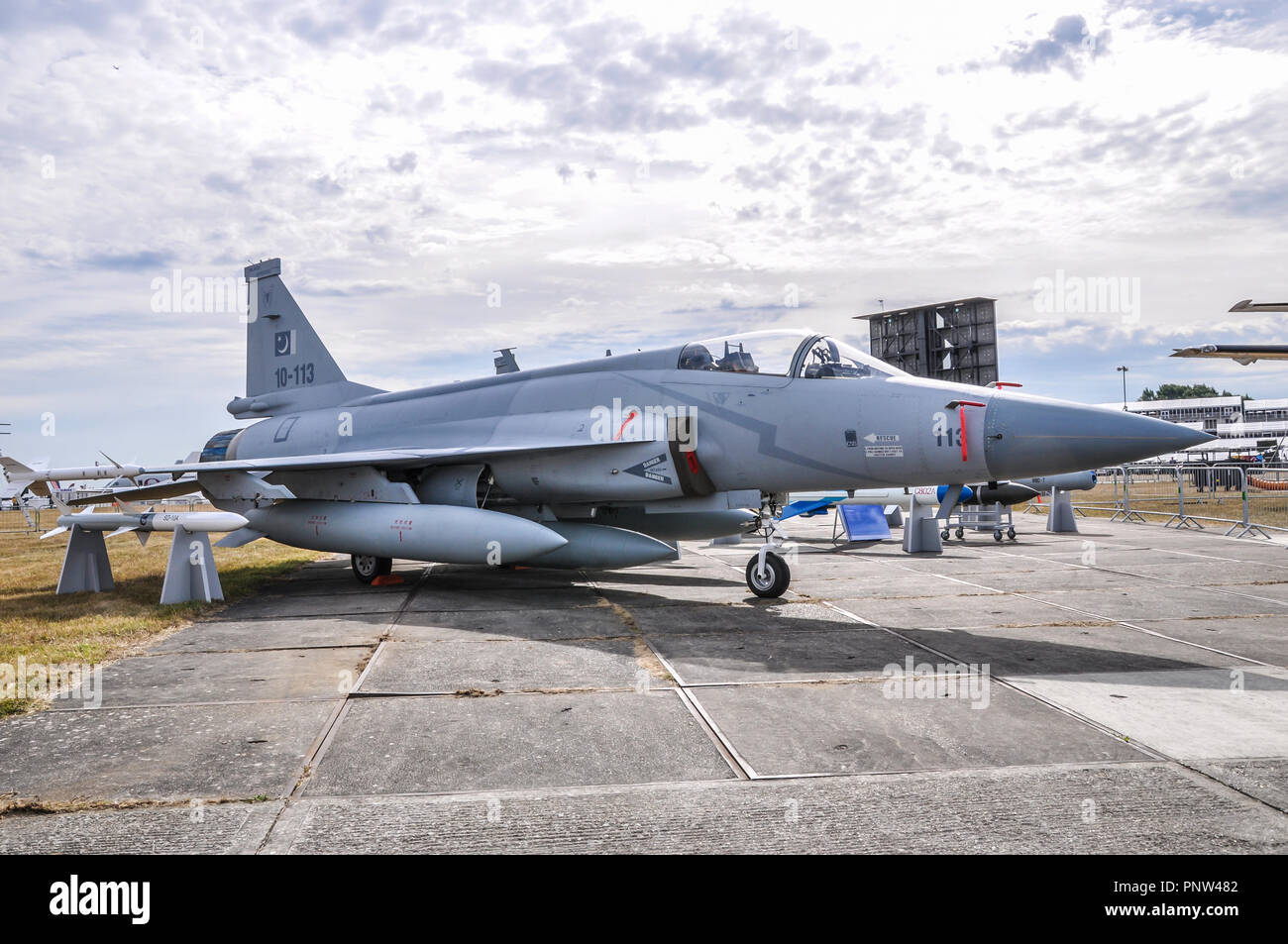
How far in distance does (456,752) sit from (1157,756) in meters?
3.50

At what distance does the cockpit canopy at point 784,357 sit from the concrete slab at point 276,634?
4.55 m

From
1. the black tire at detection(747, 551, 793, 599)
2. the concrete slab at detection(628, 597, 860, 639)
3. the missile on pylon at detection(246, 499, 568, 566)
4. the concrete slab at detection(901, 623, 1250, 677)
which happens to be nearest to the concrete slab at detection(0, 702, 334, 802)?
the concrete slab at detection(628, 597, 860, 639)

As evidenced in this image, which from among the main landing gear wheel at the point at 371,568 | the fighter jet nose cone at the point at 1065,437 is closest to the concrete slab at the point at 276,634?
the main landing gear wheel at the point at 371,568

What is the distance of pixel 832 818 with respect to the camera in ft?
11.6

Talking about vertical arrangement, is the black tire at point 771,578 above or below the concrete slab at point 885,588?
above

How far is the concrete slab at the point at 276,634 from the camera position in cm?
A: 756

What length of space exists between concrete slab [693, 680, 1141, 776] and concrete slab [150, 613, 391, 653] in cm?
384

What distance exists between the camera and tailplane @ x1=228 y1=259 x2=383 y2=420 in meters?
15.5

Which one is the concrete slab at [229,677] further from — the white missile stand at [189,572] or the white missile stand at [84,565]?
the white missile stand at [84,565]

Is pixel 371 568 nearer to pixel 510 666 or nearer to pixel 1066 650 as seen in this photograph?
pixel 510 666

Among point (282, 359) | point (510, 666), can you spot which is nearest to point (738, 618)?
point (510, 666)

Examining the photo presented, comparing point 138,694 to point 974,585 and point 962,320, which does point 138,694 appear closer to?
point 974,585

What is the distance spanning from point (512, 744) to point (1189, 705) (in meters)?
4.00

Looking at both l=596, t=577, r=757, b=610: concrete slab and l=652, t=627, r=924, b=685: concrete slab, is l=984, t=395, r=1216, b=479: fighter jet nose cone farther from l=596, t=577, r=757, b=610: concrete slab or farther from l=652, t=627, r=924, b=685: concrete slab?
l=596, t=577, r=757, b=610: concrete slab
